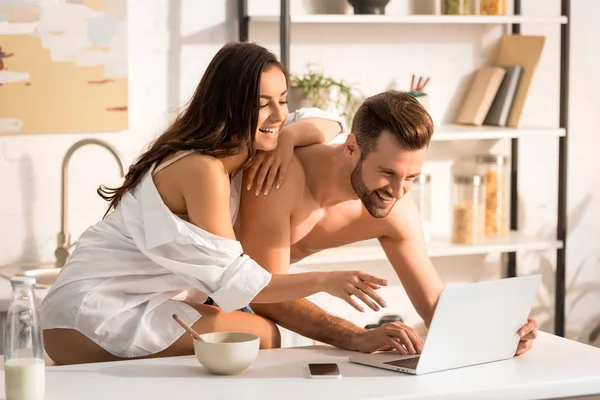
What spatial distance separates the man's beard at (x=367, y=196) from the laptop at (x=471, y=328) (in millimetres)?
345

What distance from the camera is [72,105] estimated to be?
3514 mm

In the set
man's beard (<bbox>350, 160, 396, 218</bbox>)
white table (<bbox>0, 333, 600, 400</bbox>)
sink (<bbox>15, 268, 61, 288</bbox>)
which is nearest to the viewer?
white table (<bbox>0, 333, 600, 400</bbox>)

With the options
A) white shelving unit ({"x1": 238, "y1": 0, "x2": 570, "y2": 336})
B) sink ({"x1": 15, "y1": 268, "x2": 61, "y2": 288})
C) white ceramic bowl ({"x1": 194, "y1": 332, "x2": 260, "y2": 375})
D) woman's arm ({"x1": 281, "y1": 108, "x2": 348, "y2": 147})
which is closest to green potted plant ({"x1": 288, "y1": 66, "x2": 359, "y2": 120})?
white shelving unit ({"x1": 238, "y1": 0, "x2": 570, "y2": 336})

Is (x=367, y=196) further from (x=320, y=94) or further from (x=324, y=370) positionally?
(x=320, y=94)

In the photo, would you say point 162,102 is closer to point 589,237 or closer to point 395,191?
point 395,191

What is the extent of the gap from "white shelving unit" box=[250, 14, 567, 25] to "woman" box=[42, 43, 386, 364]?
1.25m

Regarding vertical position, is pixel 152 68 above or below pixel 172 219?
above

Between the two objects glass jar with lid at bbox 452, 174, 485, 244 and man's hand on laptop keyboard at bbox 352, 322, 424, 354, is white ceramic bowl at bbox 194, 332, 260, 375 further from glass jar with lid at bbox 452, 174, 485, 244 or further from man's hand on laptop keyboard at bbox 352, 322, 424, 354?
glass jar with lid at bbox 452, 174, 485, 244

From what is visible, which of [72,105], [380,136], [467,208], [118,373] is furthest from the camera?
[467,208]

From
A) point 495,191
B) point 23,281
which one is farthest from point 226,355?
point 495,191

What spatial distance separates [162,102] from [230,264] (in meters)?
1.71

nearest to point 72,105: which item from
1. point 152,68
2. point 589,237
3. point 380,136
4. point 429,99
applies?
point 152,68

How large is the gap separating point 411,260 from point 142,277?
652 millimetres

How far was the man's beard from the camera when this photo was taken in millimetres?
2242
